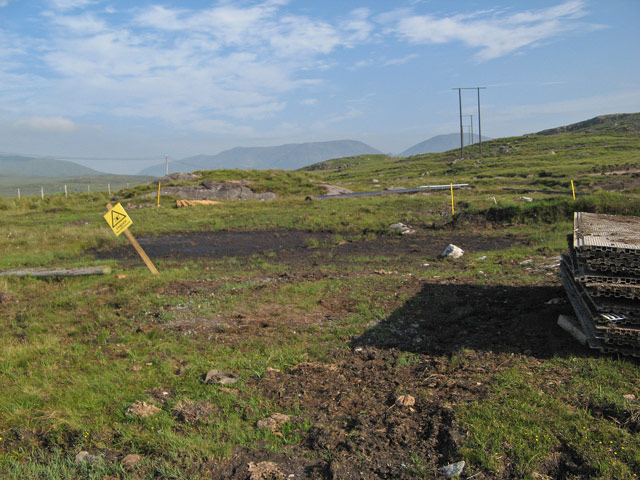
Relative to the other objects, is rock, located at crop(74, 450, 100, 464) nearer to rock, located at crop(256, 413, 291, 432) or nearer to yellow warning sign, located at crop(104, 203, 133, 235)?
rock, located at crop(256, 413, 291, 432)

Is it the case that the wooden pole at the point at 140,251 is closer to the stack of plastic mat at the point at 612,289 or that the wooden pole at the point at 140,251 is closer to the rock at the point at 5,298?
the rock at the point at 5,298

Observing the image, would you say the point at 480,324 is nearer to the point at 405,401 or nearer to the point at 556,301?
the point at 556,301

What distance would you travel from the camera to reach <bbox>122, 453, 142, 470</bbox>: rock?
4.02 m

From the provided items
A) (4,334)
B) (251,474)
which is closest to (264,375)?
(251,474)

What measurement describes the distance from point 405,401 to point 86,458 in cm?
315

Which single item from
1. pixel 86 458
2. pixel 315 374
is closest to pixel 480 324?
pixel 315 374

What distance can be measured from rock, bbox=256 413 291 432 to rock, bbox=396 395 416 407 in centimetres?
117

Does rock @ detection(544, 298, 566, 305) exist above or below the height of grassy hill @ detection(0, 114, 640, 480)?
above

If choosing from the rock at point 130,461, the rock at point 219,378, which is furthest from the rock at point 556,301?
the rock at point 130,461

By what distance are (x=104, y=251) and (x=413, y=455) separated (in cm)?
1546

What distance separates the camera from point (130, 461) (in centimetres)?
408

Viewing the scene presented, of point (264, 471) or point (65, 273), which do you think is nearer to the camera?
point (264, 471)

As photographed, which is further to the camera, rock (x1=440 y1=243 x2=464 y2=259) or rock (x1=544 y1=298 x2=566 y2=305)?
rock (x1=440 y1=243 x2=464 y2=259)

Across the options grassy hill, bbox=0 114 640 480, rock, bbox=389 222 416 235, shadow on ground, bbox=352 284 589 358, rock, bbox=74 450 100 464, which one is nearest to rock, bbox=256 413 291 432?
grassy hill, bbox=0 114 640 480
